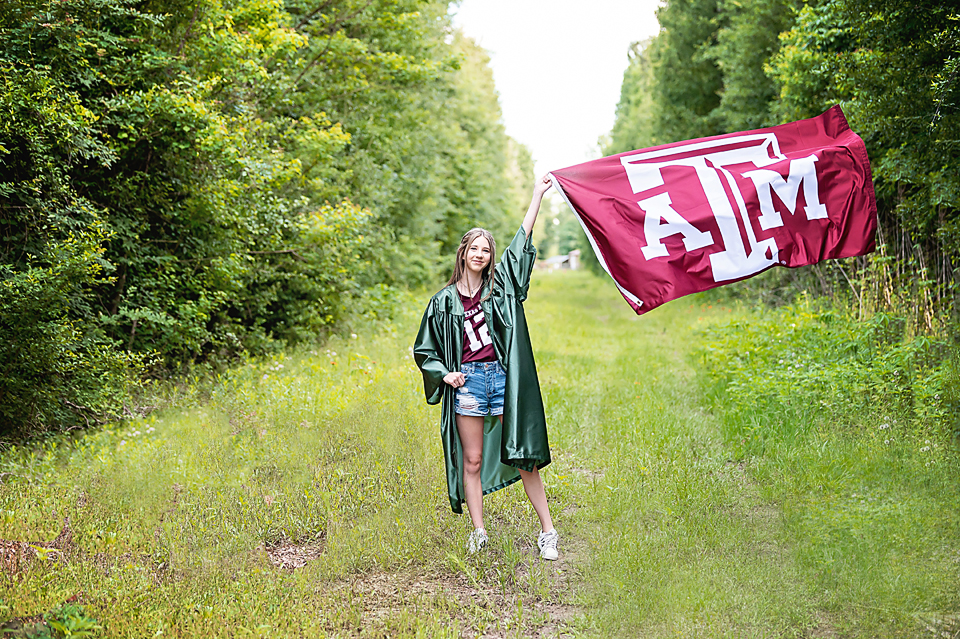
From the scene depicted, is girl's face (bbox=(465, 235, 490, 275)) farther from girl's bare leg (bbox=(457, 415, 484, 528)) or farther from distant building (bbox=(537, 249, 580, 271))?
distant building (bbox=(537, 249, 580, 271))

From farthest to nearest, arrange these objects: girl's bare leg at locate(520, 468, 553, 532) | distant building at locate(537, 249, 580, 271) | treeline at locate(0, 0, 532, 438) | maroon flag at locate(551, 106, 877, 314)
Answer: distant building at locate(537, 249, 580, 271), treeline at locate(0, 0, 532, 438), maroon flag at locate(551, 106, 877, 314), girl's bare leg at locate(520, 468, 553, 532)

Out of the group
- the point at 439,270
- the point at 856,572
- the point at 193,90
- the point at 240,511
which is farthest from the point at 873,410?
the point at 439,270

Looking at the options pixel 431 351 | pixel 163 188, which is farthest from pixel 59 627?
pixel 163 188

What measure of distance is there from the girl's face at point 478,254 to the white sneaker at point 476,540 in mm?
1809

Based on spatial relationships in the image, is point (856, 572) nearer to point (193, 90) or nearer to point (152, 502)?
point (152, 502)

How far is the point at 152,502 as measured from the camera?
6.10m

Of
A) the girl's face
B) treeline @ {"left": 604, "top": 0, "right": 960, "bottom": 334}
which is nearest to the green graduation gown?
the girl's face

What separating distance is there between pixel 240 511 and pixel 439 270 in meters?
24.1

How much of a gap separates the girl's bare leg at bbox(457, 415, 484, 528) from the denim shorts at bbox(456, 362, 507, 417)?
0.08m

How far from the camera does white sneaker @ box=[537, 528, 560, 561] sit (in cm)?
502

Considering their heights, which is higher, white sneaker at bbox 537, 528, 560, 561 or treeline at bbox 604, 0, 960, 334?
treeline at bbox 604, 0, 960, 334

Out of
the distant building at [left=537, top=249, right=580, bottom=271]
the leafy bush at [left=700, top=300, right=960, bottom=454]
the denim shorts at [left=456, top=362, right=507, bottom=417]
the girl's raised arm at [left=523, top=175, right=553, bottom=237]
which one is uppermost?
the girl's raised arm at [left=523, top=175, right=553, bottom=237]

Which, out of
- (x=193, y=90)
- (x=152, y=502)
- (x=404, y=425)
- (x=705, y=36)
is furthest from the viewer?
(x=705, y=36)

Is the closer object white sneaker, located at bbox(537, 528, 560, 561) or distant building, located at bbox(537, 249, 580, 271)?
white sneaker, located at bbox(537, 528, 560, 561)
